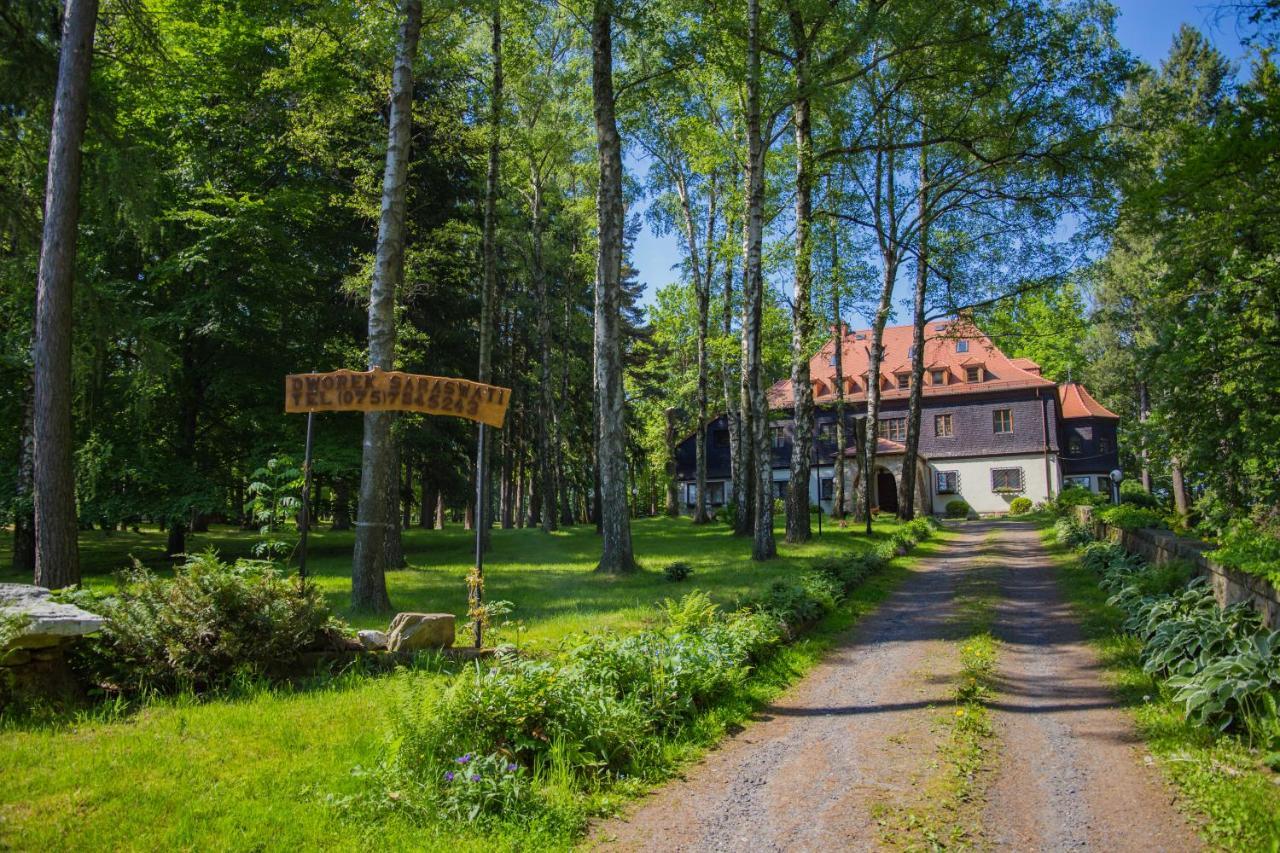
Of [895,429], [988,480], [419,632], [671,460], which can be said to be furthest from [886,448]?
[419,632]

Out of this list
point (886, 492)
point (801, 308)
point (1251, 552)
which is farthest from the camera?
point (886, 492)

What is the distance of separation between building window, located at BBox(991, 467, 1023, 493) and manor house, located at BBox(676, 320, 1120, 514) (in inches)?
2.0

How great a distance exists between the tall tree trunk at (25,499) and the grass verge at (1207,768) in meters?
15.9

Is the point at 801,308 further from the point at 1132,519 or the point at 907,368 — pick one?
the point at 907,368

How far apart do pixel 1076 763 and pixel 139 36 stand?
1480 centimetres

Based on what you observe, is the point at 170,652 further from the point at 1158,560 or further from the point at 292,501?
the point at 1158,560

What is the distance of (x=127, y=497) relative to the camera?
15.2 metres

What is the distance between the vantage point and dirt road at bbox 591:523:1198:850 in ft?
13.4

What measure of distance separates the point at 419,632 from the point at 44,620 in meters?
2.73

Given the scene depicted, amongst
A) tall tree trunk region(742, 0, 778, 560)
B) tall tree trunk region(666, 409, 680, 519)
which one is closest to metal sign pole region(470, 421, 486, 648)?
tall tree trunk region(742, 0, 778, 560)

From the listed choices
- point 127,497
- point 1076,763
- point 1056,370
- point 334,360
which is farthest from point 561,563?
point 1056,370

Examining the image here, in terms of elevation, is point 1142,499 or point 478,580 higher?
point 1142,499

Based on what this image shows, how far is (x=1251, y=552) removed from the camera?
679 centimetres

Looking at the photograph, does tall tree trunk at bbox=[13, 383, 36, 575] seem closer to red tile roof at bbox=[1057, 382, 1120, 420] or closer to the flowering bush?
the flowering bush
